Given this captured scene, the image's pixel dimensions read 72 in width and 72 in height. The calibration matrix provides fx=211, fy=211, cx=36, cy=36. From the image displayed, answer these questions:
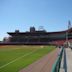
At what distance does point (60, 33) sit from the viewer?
432 feet

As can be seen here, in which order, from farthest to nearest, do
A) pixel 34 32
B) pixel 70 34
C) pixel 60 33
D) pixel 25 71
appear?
pixel 34 32 < pixel 60 33 < pixel 70 34 < pixel 25 71

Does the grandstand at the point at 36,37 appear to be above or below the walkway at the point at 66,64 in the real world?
above

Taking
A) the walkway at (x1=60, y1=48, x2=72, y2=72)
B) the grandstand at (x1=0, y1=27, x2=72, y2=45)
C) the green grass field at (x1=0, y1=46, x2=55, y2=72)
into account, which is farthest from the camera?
the grandstand at (x1=0, y1=27, x2=72, y2=45)

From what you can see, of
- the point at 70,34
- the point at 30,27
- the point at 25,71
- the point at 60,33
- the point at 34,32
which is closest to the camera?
the point at 25,71

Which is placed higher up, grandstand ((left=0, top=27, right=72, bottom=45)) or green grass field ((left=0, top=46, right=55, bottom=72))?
grandstand ((left=0, top=27, right=72, bottom=45))

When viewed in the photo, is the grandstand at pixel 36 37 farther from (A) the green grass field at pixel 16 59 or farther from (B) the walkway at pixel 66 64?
(B) the walkway at pixel 66 64

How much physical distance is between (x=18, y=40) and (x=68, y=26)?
110 feet

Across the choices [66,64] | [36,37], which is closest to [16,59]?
[66,64]

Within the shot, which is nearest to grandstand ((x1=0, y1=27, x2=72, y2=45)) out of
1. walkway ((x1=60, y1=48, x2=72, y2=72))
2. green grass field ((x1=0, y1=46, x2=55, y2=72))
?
green grass field ((x1=0, y1=46, x2=55, y2=72))

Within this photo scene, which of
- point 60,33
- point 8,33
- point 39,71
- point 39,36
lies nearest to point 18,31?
point 8,33

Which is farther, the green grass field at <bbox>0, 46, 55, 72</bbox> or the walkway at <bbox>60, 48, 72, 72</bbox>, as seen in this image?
the green grass field at <bbox>0, 46, 55, 72</bbox>

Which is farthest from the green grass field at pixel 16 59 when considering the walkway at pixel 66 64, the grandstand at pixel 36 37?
the grandstand at pixel 36 37

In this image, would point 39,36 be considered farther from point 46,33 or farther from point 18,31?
point 18,31

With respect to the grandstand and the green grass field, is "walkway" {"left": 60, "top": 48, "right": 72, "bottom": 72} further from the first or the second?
the grandstand
